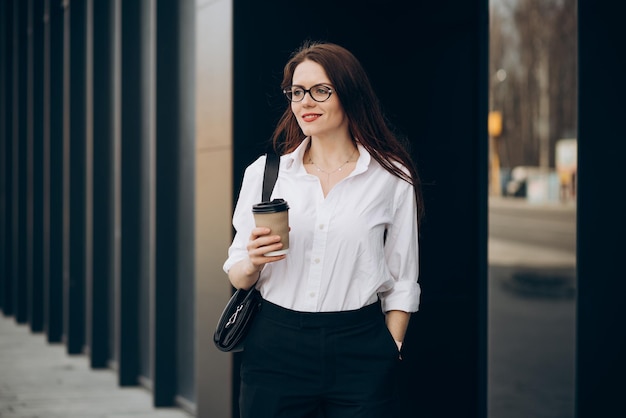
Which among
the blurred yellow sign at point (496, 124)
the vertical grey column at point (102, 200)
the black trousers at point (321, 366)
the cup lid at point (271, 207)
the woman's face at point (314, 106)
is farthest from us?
A: the blurred yellow sign at point (496, 124)

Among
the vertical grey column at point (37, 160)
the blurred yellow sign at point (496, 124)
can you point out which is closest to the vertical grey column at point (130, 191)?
the vertical grey column at point (37, 160)

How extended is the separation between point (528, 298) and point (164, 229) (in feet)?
42.6

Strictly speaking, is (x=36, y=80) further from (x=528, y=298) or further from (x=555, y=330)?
(x=528, y=298)

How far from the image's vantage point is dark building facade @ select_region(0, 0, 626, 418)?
3395 mm

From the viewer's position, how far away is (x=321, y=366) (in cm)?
277

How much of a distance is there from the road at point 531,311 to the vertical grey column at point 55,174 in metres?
5.10

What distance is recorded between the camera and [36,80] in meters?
11.6

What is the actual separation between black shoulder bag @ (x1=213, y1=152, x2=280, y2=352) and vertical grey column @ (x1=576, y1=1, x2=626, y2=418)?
125 cm

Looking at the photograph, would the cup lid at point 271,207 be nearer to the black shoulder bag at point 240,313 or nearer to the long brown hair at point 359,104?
the black shoulder bag at point 240,313

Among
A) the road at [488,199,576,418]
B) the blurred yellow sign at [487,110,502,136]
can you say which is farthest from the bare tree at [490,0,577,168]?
the road at [488,199,576,418]

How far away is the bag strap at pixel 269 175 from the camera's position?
2967mm

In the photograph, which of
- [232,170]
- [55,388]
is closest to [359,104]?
[232,170]

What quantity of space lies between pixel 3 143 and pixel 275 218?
11.7 metres

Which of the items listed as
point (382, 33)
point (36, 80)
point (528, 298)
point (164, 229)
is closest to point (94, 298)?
point (164, 229)
